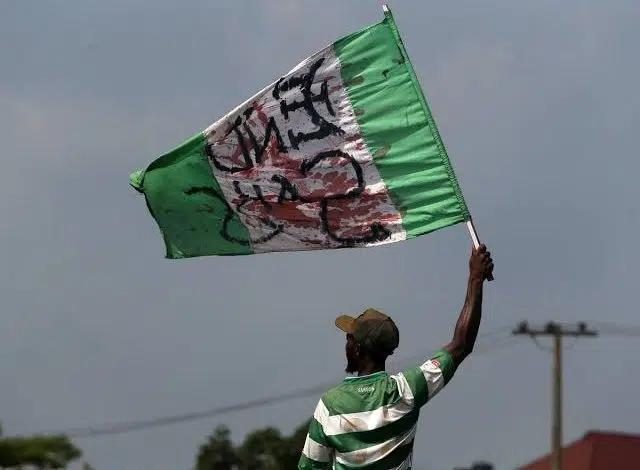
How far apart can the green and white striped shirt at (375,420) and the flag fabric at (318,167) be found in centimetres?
189

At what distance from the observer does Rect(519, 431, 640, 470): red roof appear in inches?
2237

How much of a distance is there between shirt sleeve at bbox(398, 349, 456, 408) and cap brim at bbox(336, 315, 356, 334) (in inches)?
12.5

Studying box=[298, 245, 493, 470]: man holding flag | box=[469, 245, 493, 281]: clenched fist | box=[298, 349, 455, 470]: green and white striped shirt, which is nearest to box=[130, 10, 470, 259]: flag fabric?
box=[469, 245, 493, 281]: clenched fist

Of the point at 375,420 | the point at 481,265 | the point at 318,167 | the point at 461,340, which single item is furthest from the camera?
the point at 318,167

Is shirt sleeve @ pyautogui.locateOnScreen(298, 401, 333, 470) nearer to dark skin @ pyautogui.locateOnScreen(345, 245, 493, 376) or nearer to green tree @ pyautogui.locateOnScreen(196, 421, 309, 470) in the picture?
dark skin @ pyautogui.locateOnScreen(345, 245, 493, 376)

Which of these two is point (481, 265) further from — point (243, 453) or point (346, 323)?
point (243, 453)

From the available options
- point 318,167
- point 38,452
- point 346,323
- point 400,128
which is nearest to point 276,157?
point 318,167

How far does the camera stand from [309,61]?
491 inches

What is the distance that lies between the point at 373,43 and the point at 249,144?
93 centimetres

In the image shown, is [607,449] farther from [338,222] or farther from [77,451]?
[338,222]

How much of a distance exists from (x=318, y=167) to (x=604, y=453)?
1803 inches

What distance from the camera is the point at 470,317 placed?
33.3ft

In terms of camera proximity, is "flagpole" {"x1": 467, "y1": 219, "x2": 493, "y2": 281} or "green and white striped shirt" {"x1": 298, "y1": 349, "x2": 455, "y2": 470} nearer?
"green and white striped shirt" {"x1": 298, "y1": 349, "x2": 455, "y2": 470}

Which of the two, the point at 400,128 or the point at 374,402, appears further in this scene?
the point at 400,128
